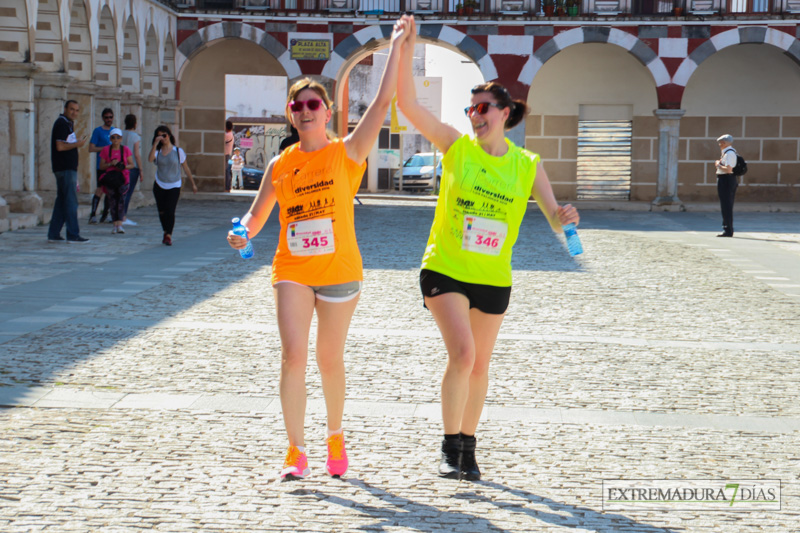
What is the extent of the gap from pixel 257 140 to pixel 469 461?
161 ft

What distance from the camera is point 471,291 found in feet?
15.9

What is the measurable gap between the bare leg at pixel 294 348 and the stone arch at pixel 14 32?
579 inches

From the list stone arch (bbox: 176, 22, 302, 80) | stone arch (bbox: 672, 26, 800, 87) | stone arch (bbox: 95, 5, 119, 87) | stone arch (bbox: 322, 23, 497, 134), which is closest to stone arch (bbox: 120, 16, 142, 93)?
stone arch (bbox: 95, 5, 119, 87)

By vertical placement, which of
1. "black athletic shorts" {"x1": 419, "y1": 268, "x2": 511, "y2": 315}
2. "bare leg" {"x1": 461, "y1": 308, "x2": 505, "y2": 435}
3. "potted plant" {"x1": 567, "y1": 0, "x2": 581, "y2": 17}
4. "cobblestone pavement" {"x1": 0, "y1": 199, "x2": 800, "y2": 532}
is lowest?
"cobblestone pavement" {"x1": 0, "y1": 199, "x2": 800, "y2": 532}

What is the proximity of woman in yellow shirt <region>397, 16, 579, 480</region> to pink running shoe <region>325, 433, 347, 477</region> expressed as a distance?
0.44m

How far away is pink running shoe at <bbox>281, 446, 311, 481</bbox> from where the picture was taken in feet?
15.5

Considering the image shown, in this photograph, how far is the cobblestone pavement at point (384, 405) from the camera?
14.4 ft

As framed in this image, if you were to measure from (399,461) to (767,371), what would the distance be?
11.2 ft

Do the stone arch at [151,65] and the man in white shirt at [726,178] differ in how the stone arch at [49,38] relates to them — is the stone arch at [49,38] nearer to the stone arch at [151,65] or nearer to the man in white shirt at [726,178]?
the stone arch at [151,65]

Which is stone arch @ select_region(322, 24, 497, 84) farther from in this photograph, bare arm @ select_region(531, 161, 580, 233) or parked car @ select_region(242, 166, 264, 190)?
bare arm @ select_region(531, 161, 580, 233)

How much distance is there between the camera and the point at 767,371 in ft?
24.5

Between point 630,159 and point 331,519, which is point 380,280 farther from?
point 630,159

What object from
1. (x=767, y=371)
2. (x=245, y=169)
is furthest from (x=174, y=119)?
(x=767, y=371)

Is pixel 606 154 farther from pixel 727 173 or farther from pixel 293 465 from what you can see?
pixel 293 465
